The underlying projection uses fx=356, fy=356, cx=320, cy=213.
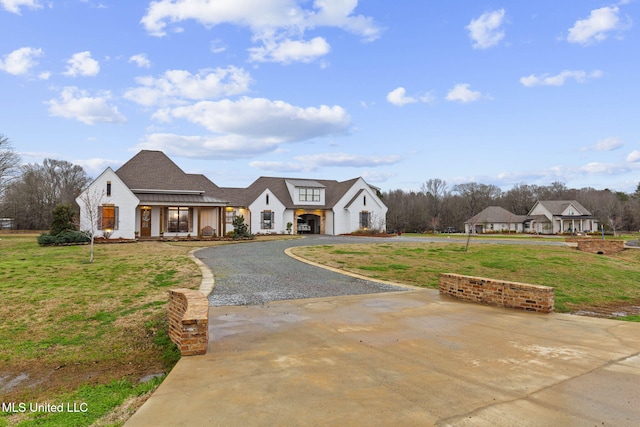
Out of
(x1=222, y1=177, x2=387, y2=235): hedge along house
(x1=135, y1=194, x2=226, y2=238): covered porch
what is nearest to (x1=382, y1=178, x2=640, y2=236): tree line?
(x1=222, y1=177, x2=387, y2=235): hedge along house

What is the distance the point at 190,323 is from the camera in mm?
4957

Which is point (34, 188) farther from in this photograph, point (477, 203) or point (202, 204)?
point (477, 203)

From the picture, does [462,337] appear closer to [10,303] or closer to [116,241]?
[10,303]

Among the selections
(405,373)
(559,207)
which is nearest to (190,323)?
(405,373)

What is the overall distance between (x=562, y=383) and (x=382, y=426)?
2.32 m

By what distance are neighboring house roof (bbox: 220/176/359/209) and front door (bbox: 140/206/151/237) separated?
8.98m

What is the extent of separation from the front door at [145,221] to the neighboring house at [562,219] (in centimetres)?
5862

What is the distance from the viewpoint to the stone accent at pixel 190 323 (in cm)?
495

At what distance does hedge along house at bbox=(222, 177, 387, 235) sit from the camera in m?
36.1

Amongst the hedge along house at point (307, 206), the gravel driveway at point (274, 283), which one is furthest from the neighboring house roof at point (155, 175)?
the gravel driveway at point (274, 283)

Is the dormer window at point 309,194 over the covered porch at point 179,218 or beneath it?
over

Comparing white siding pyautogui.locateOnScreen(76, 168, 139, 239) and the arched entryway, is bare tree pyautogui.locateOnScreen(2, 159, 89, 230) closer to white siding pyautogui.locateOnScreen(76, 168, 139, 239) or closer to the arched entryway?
white siding pyautogui.locateOnScreen(76, 168, 139, 239)

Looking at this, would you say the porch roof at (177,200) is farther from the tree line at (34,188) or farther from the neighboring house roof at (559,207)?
the neighboring house roof at (559,207)

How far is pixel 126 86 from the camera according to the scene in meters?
20.8
